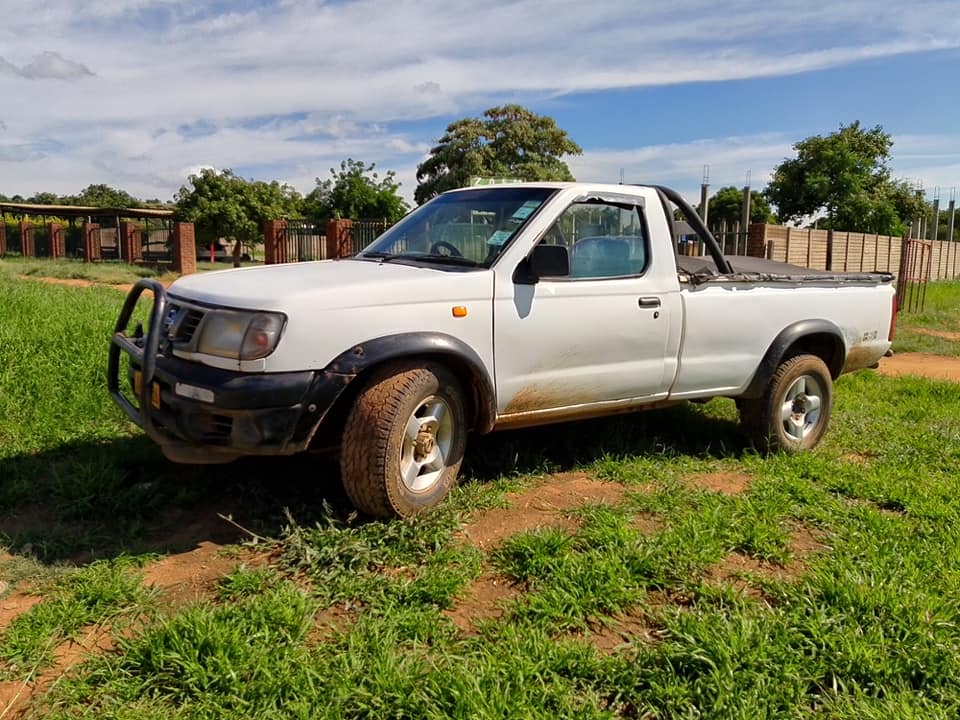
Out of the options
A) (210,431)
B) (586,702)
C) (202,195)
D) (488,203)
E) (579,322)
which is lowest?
(586,702)

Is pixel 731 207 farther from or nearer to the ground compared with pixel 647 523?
farther from the ground

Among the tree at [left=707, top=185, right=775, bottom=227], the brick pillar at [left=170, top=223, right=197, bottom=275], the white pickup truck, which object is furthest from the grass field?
the tree at [left=707, top=185, right=775, bottom=227]

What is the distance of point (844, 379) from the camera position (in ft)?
27.6

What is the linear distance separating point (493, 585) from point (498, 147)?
31689mm

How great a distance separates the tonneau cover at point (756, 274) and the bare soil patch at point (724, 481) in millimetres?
1233

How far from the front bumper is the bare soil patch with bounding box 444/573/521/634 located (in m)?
1.00

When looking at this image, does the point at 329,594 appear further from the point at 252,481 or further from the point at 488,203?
the point at 488,203

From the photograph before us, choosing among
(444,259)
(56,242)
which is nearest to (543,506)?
(444,259)

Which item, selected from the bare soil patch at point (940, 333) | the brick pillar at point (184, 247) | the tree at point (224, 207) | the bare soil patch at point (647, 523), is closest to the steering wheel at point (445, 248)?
the bare soil patch at point (647, 523)

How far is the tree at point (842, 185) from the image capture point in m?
30.0

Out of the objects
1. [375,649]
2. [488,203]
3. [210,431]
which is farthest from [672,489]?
[210,431]

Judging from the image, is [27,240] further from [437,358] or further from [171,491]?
[437,358]

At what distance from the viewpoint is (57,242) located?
111 ft

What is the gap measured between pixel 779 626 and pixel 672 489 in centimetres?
156
